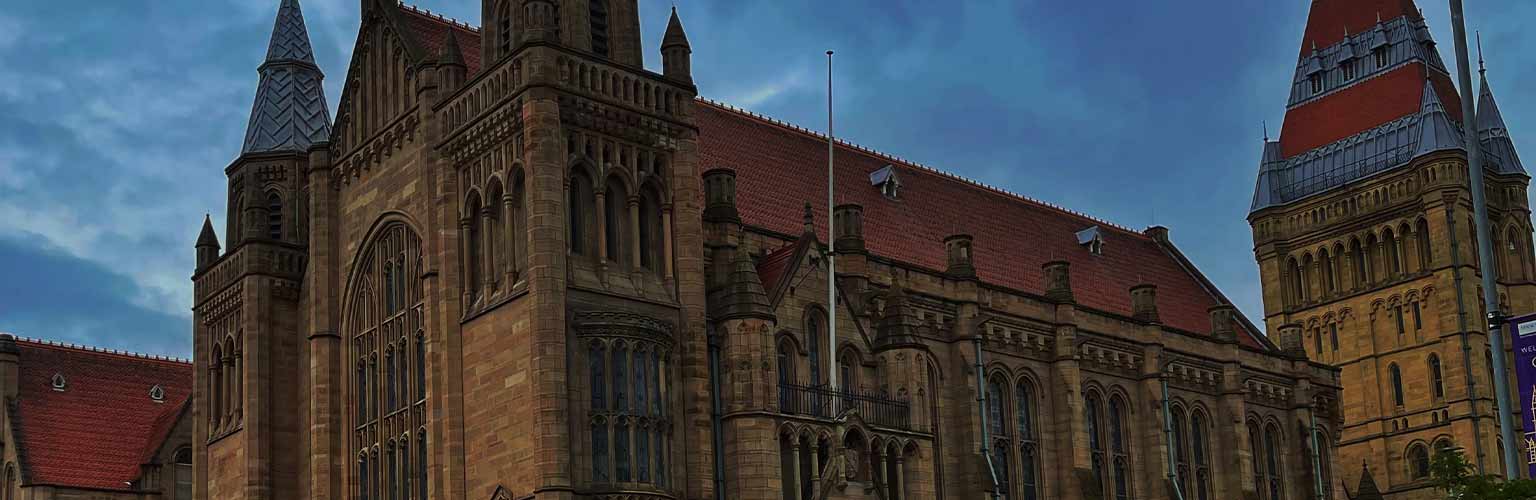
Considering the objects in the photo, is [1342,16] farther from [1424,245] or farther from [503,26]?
[503,26]

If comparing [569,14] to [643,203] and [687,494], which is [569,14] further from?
[687,494]

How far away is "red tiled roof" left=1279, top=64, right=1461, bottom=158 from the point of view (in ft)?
281

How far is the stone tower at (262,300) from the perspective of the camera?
5491 cm

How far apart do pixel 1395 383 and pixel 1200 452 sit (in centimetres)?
1946

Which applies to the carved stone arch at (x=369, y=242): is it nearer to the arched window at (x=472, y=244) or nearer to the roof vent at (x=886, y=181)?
the arched window at (x=472, y=244)

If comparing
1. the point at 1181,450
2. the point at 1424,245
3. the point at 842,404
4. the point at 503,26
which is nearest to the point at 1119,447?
the point at 1181,450

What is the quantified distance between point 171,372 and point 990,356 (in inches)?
1359

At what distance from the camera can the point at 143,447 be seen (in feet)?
229

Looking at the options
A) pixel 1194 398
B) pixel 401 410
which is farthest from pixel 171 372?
pixel 1194 398

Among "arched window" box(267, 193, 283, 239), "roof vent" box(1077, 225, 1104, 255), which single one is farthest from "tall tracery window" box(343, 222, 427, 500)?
"roof vent" box(1077, 225, 1104, 255)

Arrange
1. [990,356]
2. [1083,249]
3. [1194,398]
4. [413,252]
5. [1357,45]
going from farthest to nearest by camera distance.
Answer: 1. [1357,45]
2. [1083,249]
3. [1194,398]
4. [990,356]
5. [413,252]

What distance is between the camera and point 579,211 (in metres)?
45.6

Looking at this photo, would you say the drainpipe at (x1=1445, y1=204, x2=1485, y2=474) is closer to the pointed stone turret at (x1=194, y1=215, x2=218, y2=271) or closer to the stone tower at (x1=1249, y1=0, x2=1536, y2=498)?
the stone tower at (x1=1249, y1=0, x2=1536, y2=498)

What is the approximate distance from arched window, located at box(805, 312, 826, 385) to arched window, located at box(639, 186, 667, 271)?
15.9 ft
